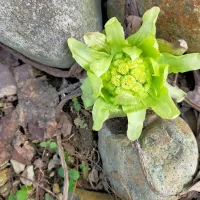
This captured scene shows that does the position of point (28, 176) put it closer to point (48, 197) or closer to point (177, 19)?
point (48, 197)

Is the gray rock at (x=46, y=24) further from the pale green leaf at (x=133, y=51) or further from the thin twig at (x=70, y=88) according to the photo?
the pale green leaf at (x=133, y=51)

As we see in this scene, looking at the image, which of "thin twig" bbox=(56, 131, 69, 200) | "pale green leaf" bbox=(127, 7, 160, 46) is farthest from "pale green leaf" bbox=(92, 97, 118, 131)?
"thin twig" bbox=(56, 131, 69, 200)

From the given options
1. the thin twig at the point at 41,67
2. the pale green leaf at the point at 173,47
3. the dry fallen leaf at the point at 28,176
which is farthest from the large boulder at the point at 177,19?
the dry fallen leaf at the point at 28,176

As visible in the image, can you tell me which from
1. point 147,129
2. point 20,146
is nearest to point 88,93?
point 147,129

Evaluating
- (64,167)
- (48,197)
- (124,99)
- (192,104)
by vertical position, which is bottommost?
(48,197)

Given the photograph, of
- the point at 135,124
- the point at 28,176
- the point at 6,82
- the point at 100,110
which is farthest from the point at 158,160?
the point at 6,82

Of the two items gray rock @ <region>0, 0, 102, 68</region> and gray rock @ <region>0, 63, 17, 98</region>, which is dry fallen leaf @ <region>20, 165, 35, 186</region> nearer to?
gray rock @ <region>0, 63, 17, 98</region>

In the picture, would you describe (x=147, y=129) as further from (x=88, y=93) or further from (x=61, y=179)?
(x=61, y=179)
